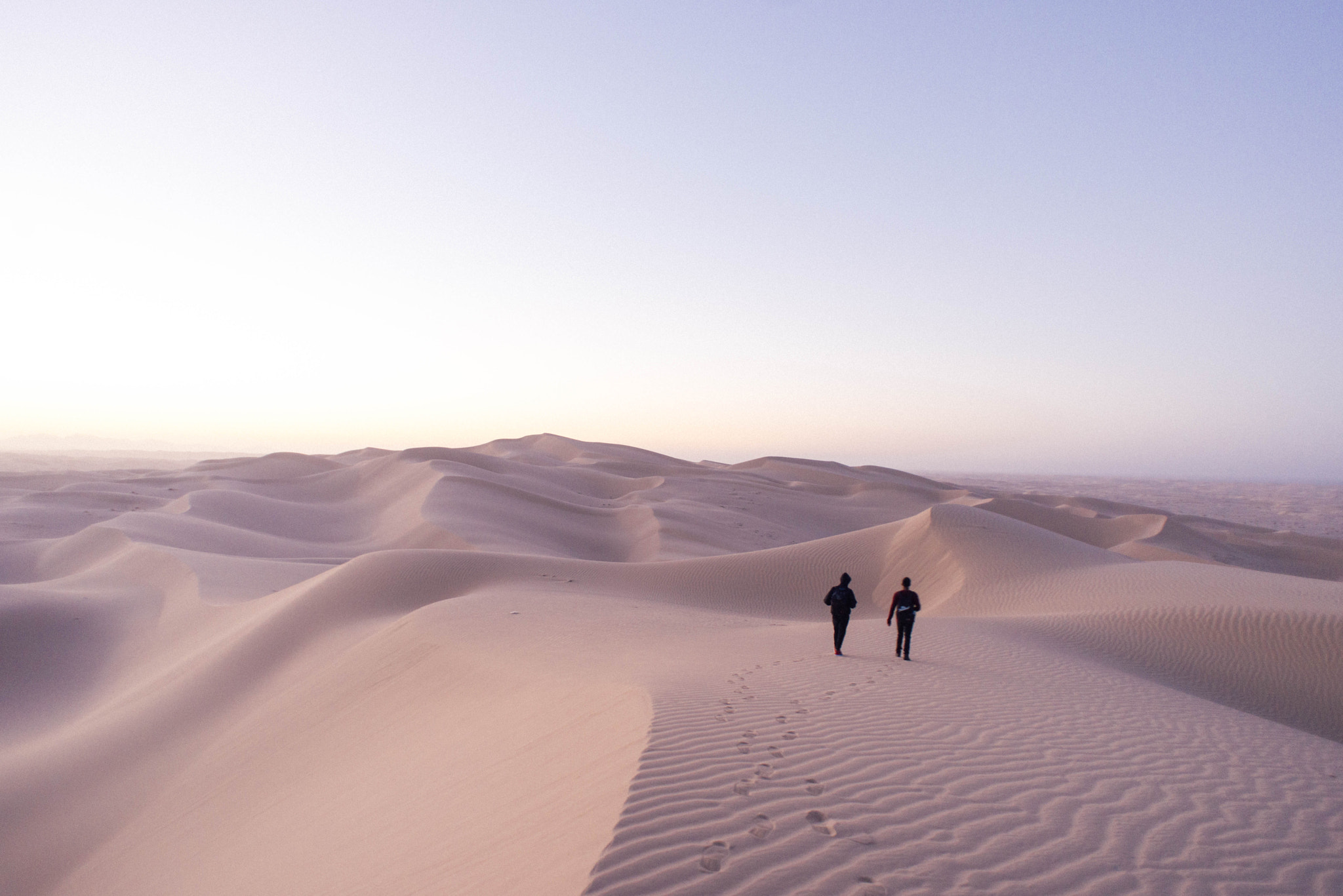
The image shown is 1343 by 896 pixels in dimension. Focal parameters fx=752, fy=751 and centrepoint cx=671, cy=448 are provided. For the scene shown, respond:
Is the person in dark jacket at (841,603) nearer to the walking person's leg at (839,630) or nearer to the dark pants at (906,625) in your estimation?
the walking person's leg at (839,630)

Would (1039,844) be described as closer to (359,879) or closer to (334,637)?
(359,879)

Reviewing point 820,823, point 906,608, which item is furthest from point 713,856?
point 906,608

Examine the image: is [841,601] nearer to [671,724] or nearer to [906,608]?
[906,608]

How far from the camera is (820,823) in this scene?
11.3ft

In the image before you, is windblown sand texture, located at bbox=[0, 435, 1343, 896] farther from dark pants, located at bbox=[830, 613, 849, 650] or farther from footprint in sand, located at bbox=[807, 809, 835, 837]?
dark pants, located at bbox=[830, 613, 849, 650]

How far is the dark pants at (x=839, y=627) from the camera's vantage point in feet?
27.7

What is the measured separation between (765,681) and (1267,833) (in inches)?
141

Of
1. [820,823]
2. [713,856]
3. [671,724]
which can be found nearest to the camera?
[713,856]

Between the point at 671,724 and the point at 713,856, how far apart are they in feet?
5.32

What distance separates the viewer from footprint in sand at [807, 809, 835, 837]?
11.1 feet

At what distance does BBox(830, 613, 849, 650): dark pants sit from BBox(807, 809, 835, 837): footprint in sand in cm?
487

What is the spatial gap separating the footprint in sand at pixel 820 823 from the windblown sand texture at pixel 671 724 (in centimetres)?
3

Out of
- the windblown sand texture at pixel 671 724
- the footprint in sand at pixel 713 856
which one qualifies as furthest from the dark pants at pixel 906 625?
the footprint in sand at pixel 713 856

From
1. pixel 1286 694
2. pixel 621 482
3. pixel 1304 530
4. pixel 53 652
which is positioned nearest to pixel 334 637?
pixel 53 652
